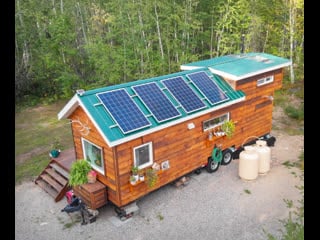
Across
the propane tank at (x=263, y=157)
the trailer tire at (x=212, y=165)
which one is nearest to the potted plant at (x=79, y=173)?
the trailer tire at (x=212, y=165)

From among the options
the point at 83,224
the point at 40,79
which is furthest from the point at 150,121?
the point at 40,79

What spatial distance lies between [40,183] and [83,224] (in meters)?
Result: 3.38

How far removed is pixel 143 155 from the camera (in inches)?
433

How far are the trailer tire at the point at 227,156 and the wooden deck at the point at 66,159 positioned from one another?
240 inches

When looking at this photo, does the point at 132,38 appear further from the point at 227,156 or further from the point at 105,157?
the point at 105,157

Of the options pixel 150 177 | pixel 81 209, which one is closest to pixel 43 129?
pixel 81 209

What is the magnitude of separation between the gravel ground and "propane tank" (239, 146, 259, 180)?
0.28m

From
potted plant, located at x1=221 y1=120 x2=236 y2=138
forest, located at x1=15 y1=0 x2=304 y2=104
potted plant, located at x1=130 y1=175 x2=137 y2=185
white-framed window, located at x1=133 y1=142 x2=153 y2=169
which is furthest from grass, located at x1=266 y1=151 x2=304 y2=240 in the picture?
forest, located at x1=15 y1=0 x2=304 y2=104

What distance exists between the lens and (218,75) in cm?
1374

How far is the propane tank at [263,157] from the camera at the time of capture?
12902mm

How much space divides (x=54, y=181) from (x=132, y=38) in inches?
473

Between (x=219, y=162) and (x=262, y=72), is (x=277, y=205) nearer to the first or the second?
(x=219, y=162)

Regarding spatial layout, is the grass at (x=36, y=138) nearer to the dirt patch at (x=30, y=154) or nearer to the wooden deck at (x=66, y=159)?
the dirt patch at (x=30, y=154)

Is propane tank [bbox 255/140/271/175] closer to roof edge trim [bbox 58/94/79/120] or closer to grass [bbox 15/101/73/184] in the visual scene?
roof edge trim [bbox 58/94/79/120]
